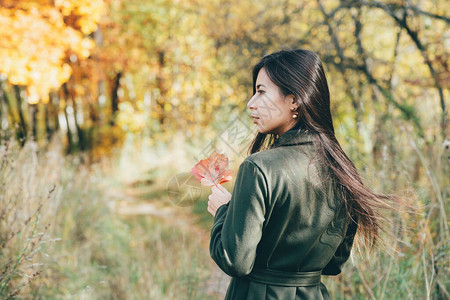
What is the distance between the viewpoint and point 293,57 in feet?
4.58

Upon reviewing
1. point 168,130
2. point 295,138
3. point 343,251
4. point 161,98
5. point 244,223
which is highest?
point 295,138

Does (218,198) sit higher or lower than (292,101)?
lower

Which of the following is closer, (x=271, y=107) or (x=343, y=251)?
(x=271, y=107)

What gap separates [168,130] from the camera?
39.2 feet

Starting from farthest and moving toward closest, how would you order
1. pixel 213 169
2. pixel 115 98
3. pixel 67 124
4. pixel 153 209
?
pixel 115 98 < pixel 67 124 < pixel 153 209 < pixel 213 169

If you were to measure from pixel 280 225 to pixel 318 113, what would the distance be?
1.22 ft

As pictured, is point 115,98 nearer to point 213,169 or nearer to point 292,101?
point 213,169

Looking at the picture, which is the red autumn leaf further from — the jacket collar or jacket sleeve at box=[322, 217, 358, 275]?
jacket sleeve at box=[322, 217, 358, 275]

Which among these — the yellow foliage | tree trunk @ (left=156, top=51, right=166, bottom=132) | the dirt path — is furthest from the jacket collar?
tree trunk @ (left=156, top=51, right=166, bottom=132)

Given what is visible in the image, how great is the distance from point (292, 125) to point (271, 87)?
0.46 feet

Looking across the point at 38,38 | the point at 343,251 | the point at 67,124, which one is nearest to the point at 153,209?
the point at 67,124

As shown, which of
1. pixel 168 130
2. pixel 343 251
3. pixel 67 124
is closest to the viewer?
pixel 343 251

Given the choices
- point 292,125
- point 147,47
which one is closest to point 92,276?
point 292,125

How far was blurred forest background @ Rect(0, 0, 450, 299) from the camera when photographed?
2789 mm
